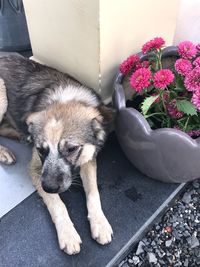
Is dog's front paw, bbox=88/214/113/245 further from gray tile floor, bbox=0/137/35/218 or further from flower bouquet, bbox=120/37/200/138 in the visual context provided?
flower bouquet, bbox=120/37/200/138

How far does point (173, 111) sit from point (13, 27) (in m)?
1.70

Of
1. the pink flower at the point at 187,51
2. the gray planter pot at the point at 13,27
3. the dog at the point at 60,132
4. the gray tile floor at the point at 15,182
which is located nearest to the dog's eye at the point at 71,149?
the dog at the point at 60,132

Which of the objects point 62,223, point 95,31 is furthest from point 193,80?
point 62,223

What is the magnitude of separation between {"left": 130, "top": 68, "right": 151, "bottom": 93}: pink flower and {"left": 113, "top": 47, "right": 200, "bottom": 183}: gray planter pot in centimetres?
13

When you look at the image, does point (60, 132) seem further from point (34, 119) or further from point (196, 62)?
point (196, 62)

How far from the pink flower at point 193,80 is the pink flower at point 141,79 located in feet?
0.65

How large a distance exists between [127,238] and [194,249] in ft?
1.18

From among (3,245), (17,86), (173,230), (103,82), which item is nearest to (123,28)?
(103,82)

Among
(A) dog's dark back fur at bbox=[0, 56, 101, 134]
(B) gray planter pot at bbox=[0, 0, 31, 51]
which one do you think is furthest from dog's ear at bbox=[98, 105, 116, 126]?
(B) gray planter pot at bbox=[0, 0, 31, 51]

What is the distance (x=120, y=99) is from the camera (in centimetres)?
200

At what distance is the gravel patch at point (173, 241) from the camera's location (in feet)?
6.08

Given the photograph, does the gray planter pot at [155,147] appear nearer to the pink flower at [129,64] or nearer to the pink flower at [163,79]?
the pink flower at [129,64]

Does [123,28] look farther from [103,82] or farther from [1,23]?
[1,23]

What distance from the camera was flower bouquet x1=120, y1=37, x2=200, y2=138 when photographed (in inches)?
72.6
